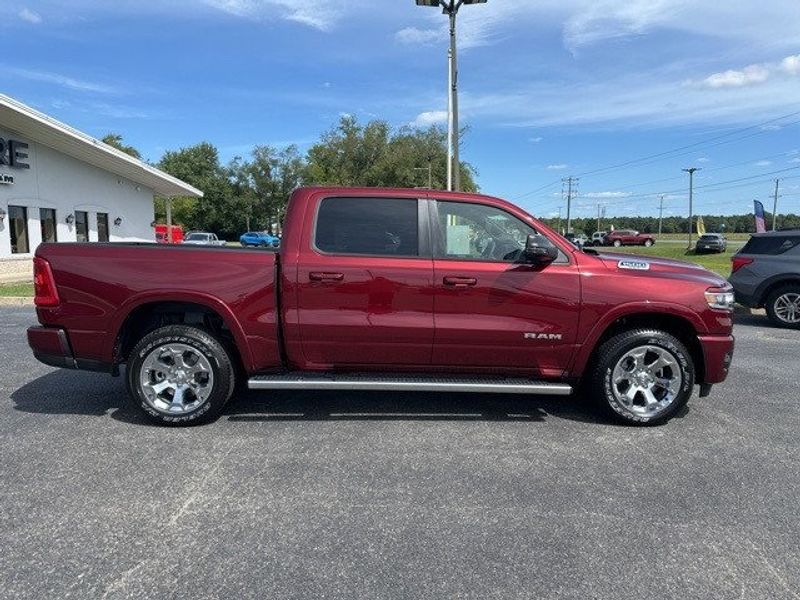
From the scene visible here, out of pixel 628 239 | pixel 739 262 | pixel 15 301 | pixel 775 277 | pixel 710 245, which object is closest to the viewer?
pixel 775 277

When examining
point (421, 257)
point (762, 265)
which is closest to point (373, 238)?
point (421, 257)

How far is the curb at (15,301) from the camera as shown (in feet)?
39.4

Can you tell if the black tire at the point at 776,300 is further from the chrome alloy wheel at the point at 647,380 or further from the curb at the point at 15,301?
the curb at the point at 15,301

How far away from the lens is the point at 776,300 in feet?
32.9

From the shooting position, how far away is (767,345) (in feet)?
27.3

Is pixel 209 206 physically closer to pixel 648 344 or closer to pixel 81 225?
pixel 81 225

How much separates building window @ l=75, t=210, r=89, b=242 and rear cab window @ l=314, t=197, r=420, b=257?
72.4ft

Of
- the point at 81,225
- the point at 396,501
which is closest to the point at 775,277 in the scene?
the point at 396,501

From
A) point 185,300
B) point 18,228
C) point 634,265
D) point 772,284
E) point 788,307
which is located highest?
point 18,228

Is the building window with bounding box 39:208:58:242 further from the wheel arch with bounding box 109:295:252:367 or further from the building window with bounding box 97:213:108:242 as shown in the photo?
the wheel arch with bounding box 109:295:252:367

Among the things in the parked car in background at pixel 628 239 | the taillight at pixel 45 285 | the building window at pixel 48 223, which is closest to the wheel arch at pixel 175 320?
the taillight at pixel 45 285

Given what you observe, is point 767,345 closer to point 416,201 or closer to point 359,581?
point 416,201

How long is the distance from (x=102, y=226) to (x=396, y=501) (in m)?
25.3

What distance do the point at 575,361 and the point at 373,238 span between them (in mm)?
1894
